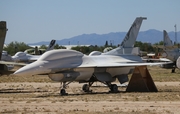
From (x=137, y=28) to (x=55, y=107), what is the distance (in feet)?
48.0

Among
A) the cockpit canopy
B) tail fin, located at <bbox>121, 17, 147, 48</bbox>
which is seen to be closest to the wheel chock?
the cockpit canopy

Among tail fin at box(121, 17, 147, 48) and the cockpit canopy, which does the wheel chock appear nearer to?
the cockpit canopy

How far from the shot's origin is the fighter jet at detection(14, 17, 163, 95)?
86.8 ft

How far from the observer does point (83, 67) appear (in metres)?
27.8

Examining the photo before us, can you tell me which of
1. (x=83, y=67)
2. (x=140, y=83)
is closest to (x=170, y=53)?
(x=140, y=83)

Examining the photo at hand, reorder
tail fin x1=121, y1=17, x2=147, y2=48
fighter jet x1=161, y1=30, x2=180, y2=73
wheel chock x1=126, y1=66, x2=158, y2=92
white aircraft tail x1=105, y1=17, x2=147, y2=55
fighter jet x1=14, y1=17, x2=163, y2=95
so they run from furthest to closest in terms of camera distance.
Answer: fighter jet x1=161, y1=30, x2=180, y2=73, tail fin x1=121, y1=17, x2=147, y2=48, white aircraft tail x1=105, y1=17, x2=147, y2=55, wheel chock x1=126, y1=66, x2=158, y2=92, fighter jet x1=14, y1=17, x2=163, y2=95

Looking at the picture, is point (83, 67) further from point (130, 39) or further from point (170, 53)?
point (170, 53)

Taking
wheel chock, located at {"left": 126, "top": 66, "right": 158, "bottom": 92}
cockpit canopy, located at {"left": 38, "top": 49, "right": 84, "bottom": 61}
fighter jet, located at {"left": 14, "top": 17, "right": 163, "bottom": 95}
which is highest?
cockpit canopy, located at {"left": 38, "top": 49, "right": 84, "bottom": 61}

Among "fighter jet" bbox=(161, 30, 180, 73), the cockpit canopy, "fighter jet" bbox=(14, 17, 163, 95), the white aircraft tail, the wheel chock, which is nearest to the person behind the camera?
"fighter jet" bbox=(14, 17, 163, 95)

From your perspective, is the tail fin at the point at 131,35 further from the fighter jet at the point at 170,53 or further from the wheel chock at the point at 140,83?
the fighter jet at the point at 170,53

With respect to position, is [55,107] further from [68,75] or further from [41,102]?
[68,75]

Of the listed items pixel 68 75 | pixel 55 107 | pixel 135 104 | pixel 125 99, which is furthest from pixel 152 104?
pixel 68 75

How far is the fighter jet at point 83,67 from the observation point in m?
26.5

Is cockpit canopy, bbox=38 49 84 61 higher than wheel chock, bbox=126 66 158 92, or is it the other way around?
cockpit canopy, bbox=38 49 84 61
